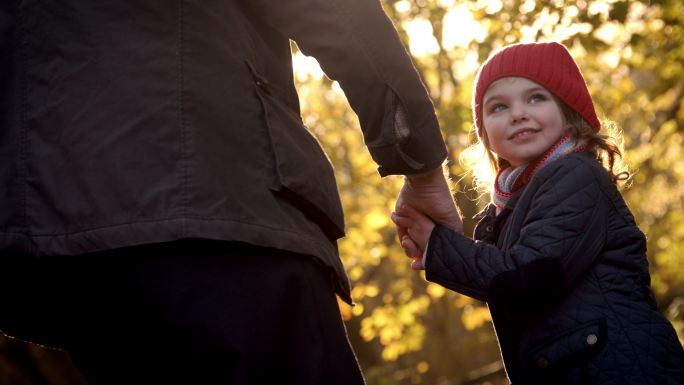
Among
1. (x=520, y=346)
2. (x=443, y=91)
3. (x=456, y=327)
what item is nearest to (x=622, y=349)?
(x=520, y=346)

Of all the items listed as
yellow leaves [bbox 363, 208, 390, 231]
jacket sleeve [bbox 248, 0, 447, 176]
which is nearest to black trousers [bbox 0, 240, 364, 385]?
jacket sleeve [bbox 248, 0, 447, 176]

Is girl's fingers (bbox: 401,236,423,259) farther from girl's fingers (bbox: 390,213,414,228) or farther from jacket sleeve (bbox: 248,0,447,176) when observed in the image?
jacket sleeve (bbox: 248,0,447,176)

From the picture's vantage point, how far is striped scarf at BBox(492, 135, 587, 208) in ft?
7.08

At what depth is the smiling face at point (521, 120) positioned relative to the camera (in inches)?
86.4

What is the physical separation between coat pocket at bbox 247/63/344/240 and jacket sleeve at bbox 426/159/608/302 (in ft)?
1.57

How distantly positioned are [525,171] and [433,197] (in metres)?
0.41

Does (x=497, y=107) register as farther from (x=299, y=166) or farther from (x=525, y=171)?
(x=299, y=166)

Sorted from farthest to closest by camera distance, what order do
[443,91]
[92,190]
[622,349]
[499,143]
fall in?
1. [443,91]
2. [499,143]
3. [622,349]
4. [92,190]

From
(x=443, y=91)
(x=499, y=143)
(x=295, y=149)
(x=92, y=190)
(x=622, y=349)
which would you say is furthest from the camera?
(x=443, y=91)

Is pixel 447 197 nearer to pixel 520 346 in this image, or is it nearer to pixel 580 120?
pixel 520 346

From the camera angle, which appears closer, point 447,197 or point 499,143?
point 447,197

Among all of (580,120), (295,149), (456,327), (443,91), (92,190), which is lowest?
(456,327)

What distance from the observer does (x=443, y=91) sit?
7840 millimetres

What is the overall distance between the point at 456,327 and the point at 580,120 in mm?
23933
